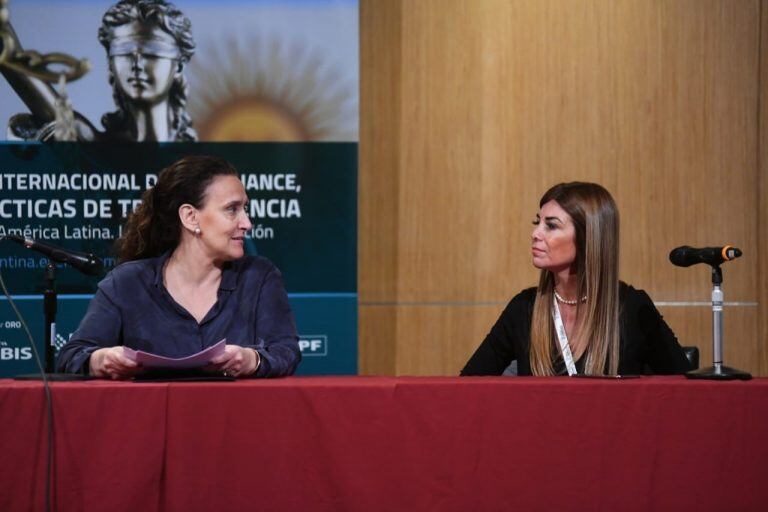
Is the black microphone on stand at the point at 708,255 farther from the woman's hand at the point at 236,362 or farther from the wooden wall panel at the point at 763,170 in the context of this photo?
the wooden wall panel at the point at 763,170

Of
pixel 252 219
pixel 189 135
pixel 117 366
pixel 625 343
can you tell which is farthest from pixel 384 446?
pixel 189 135

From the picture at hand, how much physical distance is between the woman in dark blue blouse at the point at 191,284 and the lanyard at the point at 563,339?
2.78 feet

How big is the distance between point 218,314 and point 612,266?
4.13 feet

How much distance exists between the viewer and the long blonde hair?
3.08m

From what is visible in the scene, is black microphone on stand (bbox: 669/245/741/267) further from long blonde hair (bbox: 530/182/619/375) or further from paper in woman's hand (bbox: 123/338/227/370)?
paper in woman's hand (bbox: 123/338/227/370)

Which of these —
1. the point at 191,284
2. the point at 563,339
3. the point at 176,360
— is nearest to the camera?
the point at 176,360

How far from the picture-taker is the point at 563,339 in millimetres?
3127

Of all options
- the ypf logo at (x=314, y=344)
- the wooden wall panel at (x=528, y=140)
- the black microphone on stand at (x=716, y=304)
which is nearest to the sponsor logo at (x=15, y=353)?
the ypf logo at (x=314, y=344)

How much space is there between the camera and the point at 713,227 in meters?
4.61

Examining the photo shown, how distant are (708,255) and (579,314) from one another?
706mm

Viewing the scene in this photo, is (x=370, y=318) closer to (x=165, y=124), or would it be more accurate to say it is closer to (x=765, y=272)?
(x=165, y=124)

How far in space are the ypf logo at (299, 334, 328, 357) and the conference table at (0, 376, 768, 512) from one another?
6.39 ft

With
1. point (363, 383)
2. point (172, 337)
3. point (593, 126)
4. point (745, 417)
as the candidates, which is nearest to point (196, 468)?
point (363, 383)

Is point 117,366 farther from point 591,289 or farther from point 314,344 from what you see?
point 314,344
